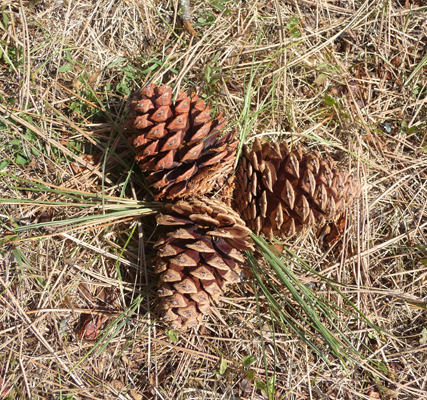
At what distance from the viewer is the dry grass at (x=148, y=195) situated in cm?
186

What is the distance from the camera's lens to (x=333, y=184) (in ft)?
5.54

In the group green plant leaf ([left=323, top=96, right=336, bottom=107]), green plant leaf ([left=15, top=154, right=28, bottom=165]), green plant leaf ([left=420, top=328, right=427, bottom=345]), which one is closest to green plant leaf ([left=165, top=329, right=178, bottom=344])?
green plant leaf ([left=15, top=154, right=28, bottom=165])

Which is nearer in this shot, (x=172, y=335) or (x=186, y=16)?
(x=172, y=335)

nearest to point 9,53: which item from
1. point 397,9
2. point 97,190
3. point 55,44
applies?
point 55,44

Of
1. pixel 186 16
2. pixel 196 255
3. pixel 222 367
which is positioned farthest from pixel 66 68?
pixel 222 367

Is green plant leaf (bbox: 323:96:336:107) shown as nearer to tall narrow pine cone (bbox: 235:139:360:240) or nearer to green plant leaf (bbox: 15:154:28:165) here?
tall narrow pine cone (bbox: 235:139:360:240)

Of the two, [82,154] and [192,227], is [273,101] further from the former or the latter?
[82,154]

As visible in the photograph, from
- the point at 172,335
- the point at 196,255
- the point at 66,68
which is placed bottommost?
the point at 172,335

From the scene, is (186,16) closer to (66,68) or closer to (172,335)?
(66,68)

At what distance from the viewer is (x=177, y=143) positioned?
157 cm

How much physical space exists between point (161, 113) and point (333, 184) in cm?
91

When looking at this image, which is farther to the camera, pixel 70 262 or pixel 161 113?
pixel 70 262

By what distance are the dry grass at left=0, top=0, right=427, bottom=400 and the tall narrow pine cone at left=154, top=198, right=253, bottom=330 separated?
0.30 m

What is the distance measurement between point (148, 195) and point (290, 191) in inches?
32.7
